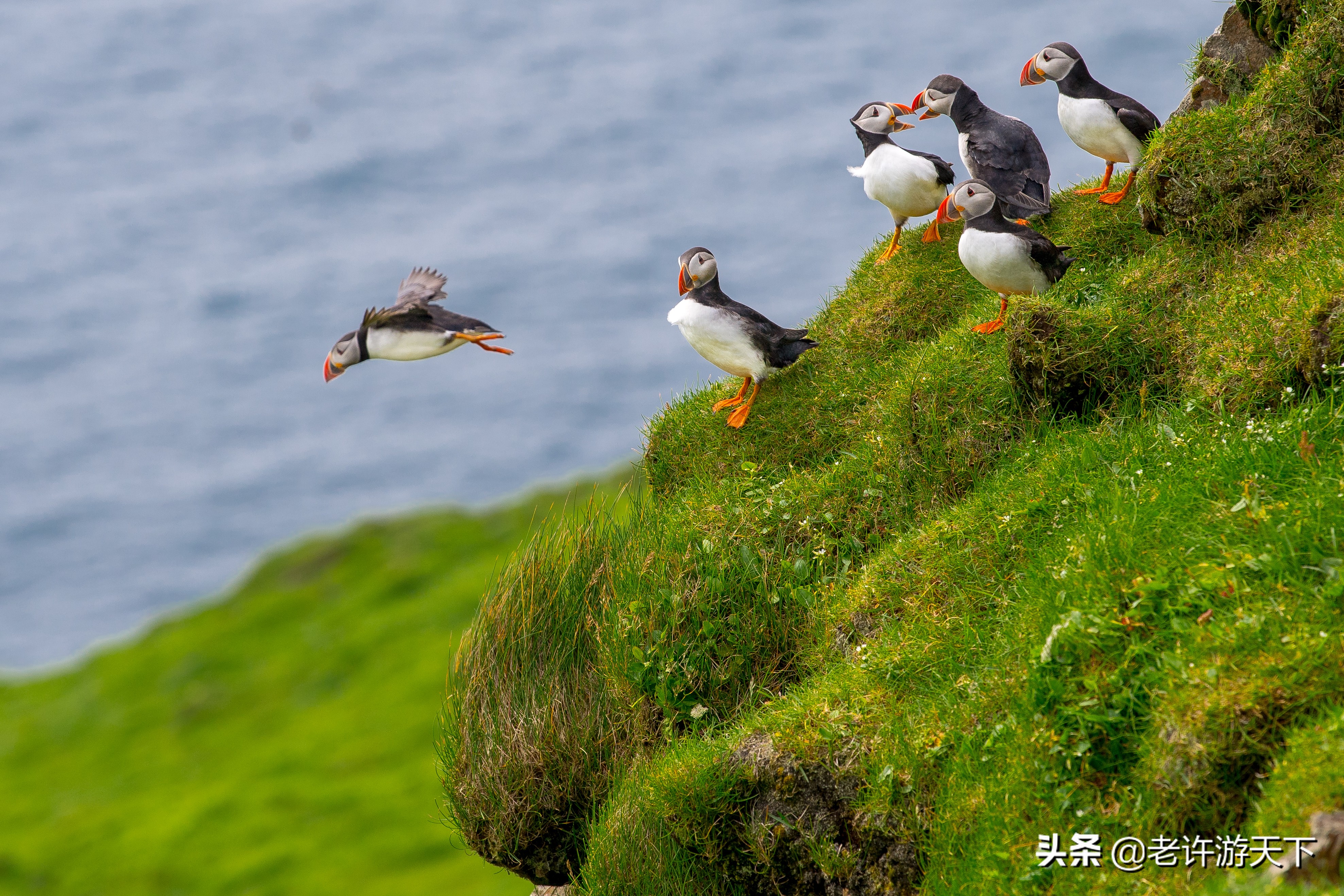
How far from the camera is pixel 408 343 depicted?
8438mm

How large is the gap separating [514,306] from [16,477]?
236 feet

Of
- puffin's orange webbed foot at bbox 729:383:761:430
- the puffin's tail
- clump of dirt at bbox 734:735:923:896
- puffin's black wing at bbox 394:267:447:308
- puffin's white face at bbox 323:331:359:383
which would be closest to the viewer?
clump of dirt at bbox 734:735:923:896

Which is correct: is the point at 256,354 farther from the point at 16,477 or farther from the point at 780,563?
the point at 780,563

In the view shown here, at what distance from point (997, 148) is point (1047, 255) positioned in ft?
5.27

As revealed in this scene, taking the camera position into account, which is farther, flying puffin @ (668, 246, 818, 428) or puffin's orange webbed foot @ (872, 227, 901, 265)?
puffin's orange webbed foot @ (872, 227, 901, 265)

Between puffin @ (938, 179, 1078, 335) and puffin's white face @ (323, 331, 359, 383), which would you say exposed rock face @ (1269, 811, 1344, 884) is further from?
puffin's white face @ (323, 331, 359, 383)

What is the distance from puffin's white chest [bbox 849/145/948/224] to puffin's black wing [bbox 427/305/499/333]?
4129 mm

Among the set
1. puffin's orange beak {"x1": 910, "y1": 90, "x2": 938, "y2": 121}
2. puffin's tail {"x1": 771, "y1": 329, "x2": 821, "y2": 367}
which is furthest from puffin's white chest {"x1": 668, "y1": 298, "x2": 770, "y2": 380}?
puffin's orange beak {"x1": 910, "y1": 90, "x2": 938, "y2": 121}

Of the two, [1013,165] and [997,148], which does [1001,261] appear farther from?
[997,148]

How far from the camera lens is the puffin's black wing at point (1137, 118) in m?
9.48

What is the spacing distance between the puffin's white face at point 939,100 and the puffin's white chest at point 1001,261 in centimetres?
217

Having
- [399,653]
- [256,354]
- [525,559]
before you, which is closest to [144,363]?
[256,354]

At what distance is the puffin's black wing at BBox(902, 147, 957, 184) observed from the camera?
34.6 ft

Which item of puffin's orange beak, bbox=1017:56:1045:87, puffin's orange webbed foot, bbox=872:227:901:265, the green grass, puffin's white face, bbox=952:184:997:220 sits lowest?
the green grass
